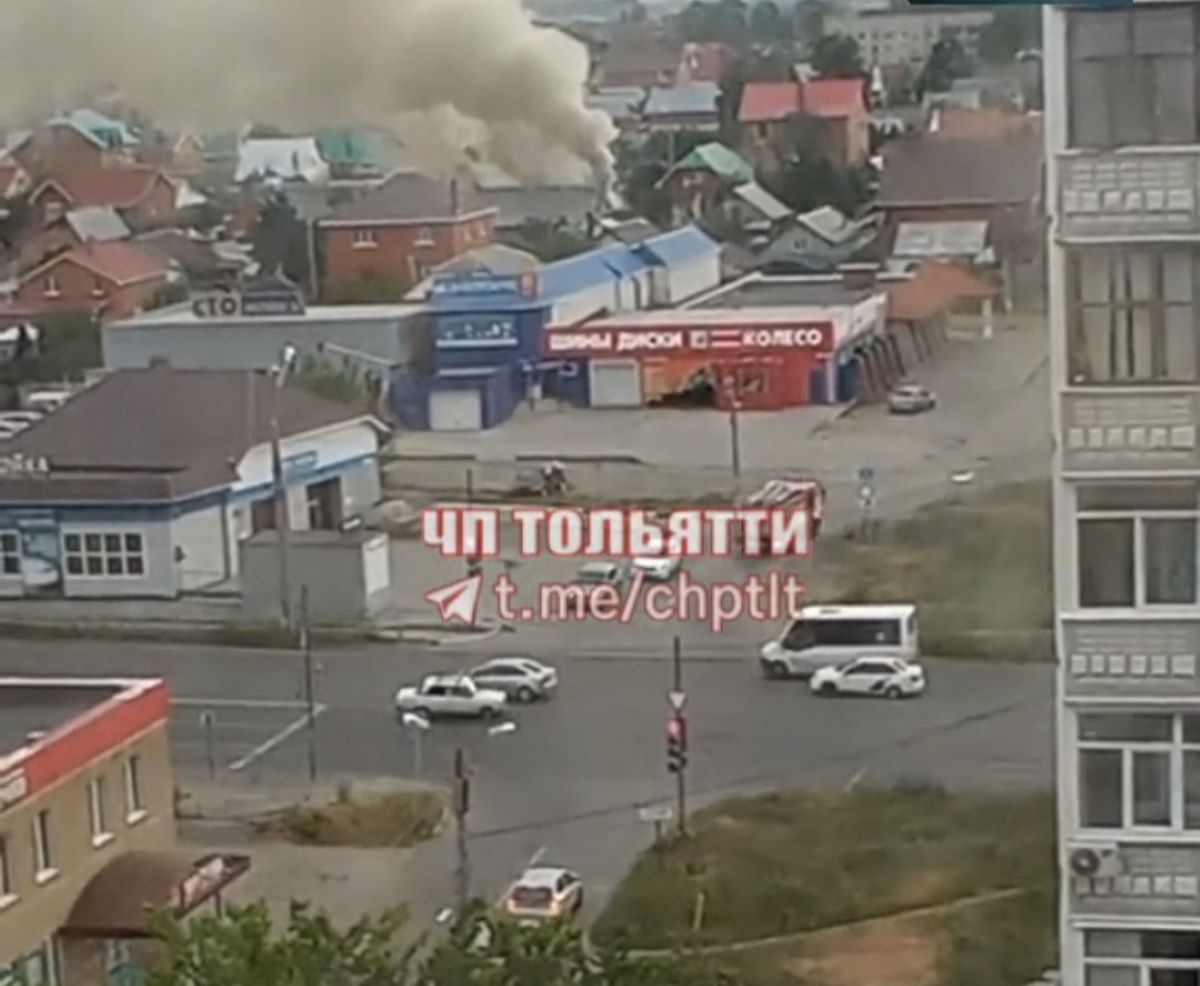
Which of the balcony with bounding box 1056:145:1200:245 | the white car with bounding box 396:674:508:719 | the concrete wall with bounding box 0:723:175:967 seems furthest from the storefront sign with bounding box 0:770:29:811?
the balcony with bounding box 1056:145:1200:245

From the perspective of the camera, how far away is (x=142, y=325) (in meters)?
2.30

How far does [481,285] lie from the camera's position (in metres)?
2.28

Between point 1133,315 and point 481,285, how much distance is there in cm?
63

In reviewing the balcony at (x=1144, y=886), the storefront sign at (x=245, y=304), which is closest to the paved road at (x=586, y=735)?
the balcony at (x=1144, y=886)

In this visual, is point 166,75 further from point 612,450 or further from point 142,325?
point 612,450

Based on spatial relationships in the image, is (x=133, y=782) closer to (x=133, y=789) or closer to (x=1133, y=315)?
(x=133, y=789)

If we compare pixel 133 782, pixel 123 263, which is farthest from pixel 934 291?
pixel 133 782

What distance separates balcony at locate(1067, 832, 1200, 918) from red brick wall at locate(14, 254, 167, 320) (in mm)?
1061

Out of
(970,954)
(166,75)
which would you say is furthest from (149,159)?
(970,954)

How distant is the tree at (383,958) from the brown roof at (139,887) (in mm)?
45

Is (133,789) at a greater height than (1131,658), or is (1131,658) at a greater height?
(1131,658)

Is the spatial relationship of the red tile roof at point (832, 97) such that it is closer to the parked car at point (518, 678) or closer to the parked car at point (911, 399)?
the parked car at point (911, 399)

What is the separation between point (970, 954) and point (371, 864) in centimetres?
61

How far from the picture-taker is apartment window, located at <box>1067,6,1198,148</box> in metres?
2.09
